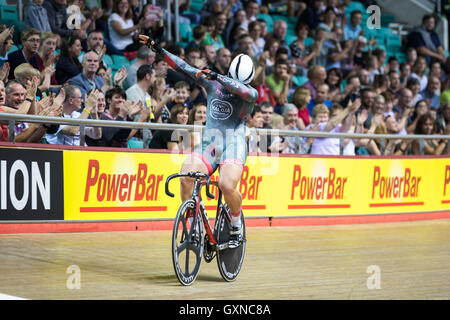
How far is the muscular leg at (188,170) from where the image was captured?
682cm

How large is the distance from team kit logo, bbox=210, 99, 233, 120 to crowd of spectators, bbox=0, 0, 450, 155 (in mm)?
3009

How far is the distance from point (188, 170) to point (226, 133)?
52 cm

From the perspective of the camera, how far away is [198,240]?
6.54 meters

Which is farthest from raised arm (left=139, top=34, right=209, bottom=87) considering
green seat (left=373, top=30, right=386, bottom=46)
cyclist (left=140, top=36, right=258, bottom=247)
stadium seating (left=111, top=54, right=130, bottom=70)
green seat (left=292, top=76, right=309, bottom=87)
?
green seat (left=373, top=30, right=386, bottom=46)

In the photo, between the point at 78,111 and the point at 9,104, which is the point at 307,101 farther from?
the point at 9,104

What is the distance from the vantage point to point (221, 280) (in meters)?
6.89

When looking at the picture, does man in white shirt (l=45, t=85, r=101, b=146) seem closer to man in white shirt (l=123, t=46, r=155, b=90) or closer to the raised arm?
man in white shirt (l=123, t=46, r=155, b=90)

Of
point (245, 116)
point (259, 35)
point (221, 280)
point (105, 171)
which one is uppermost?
point (259, 35)

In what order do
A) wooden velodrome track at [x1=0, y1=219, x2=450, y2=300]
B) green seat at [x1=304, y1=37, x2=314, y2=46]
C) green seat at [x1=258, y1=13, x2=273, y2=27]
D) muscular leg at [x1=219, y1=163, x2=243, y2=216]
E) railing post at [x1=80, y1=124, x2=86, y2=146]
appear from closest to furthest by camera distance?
wooden velodrome track at [x1=0, y1=219, x2=450, y2=300]
muscular leg at [x1=219, y1=163, x2=243, y2=216]
railing post at [x1=80, y1=124, x2=86, y2=146]
green seat at [x1=304, y1=37, x2=314, y2=46]
green seat at [x1=258, y1=13, x2=273, y2=27]

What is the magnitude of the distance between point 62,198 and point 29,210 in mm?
469

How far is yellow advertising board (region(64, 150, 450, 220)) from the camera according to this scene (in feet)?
31.8

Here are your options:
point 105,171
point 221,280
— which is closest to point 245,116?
point 221,280

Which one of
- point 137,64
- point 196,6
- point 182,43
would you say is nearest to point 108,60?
point 137,64

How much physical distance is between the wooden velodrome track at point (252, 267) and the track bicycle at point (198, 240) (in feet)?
0.45
